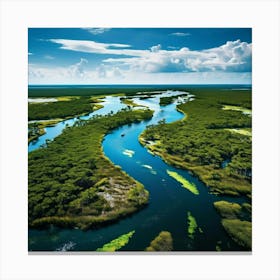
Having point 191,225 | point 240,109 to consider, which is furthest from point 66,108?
point 240,109

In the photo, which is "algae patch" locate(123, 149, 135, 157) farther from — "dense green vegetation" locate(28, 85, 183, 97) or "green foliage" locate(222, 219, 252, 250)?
"green foliage" locate(222, 219, 252, 250)

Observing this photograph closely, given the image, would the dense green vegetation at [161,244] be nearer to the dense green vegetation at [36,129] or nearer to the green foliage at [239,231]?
the green foliage at [239,231]

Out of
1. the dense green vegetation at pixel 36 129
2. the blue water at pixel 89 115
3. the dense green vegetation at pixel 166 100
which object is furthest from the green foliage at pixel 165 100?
the dense green vegetation at pixel 36 129

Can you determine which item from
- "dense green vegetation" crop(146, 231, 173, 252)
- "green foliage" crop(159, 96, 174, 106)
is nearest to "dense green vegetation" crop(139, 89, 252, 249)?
"green foliage" crop(159, 96, 174, 106)
